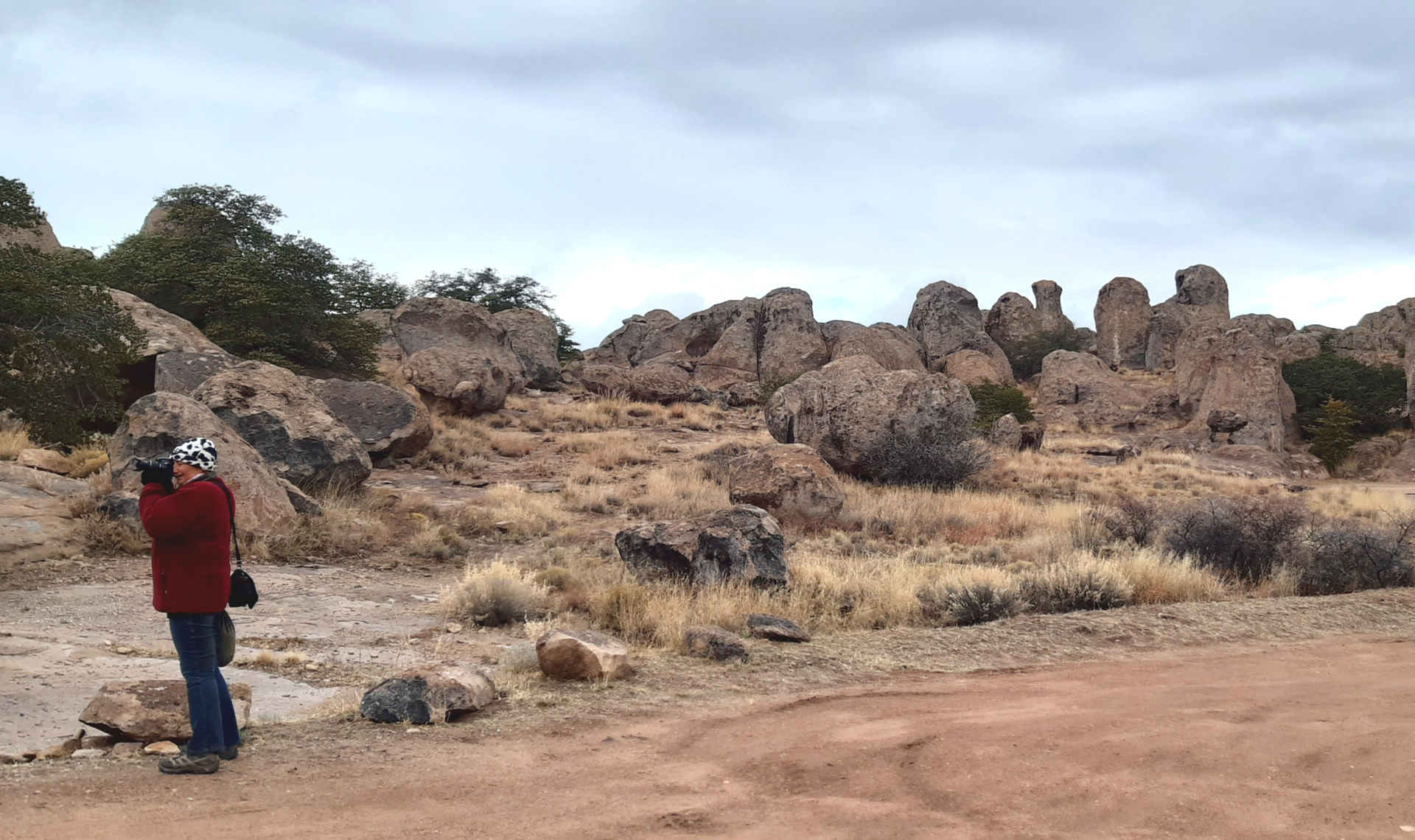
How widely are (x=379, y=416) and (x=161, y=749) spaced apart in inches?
608

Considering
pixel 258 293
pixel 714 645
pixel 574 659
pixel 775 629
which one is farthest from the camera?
pixel 258 293

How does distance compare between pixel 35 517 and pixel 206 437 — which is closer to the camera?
pixel 35 517

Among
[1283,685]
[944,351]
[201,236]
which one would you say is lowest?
[1283,685]

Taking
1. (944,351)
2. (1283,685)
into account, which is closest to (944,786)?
(1283,685)

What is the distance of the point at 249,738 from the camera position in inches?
246

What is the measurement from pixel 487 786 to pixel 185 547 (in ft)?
6.82

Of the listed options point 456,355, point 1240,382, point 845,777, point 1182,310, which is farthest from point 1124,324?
point 845,777

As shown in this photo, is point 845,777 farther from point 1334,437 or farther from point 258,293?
point 1334,437

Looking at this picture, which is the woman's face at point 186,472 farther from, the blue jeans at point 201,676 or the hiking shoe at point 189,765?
the hiking shoe at point 189,765

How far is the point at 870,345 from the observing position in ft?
144

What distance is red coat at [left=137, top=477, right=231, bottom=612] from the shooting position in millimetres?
5508

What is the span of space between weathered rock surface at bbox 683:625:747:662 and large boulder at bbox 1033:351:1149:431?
30206 mm

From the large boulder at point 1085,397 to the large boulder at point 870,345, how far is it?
17.3 ft

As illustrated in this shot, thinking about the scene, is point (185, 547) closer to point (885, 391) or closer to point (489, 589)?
point (489, 589)
